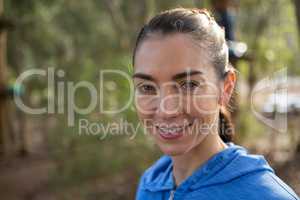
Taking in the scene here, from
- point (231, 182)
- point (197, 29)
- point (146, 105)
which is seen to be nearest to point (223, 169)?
point (231, 182)

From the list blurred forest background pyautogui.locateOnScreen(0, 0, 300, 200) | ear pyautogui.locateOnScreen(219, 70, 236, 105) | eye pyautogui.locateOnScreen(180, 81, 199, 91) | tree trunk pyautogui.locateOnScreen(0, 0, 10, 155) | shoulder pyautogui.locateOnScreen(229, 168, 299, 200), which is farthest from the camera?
tree trunk pyautogui.locateOnScreen(0, 0, 10, 155)

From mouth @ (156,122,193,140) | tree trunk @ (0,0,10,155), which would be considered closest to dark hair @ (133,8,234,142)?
mouth @ (156,122,193,140)

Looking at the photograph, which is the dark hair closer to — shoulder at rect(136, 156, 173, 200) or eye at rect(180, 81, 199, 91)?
eye at rect(180, 81, 199, 91)

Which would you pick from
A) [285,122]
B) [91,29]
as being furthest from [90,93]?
[91,29]

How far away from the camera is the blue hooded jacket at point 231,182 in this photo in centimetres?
140

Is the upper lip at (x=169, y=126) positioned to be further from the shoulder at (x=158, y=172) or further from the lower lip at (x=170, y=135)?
the shoulder at (x=158, y=172)

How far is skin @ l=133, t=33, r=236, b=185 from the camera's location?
1485mm

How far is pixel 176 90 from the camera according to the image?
149 centimetres

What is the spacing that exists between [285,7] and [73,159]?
3.72 meters

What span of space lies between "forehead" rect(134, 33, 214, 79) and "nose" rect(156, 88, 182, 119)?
0.16 feet

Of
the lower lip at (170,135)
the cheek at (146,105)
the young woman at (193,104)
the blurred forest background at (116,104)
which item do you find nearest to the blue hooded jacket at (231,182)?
the young woman at (193,104)

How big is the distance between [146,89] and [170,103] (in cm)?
10

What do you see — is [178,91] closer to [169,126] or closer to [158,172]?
[169,126]

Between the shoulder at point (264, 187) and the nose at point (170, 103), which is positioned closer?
the shoulder at point (264, 187)
